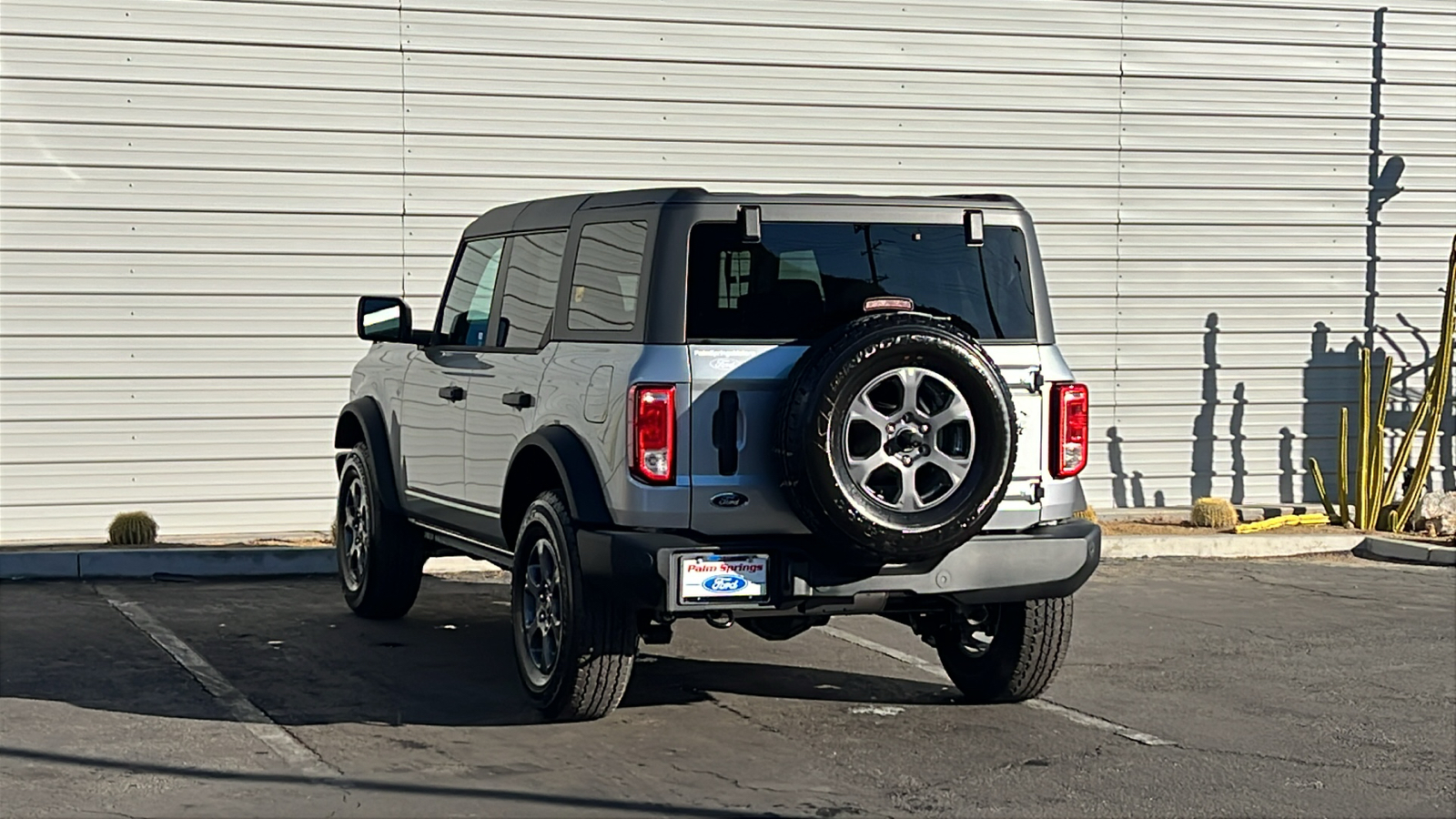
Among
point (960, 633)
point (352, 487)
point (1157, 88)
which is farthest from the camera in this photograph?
point (1157, 88)

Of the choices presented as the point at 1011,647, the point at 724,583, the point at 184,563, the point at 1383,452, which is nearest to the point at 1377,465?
the point at 1383,452

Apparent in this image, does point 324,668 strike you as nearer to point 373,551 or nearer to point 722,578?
point 373,551

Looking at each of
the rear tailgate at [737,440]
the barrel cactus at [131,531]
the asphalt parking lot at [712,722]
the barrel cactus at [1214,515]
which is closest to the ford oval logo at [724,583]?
the rear tailgate at [737,440]

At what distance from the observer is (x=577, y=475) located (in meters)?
7.06

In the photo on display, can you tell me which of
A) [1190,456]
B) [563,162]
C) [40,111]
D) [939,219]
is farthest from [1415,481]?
[40,111]

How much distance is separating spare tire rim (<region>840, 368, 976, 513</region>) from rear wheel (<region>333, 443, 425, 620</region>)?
342 cm

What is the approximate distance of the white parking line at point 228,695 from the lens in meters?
6.65

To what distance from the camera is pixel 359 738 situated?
7.01m

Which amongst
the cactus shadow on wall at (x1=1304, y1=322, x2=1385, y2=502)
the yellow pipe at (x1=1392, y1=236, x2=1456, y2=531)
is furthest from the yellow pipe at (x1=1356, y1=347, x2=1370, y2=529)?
the cactus shadow on wall at (x1=1304, y1=322, x2=1385, y2=502)

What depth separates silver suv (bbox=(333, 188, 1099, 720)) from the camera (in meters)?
6.74

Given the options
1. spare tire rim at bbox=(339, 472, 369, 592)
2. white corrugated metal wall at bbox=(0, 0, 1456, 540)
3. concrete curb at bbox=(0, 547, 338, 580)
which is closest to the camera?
spare tire rim at bbox=(339, 472, 369, 592)

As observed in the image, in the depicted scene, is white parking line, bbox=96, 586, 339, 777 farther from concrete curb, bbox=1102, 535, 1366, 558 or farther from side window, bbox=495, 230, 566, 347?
concrete curb, bbox=1102, 535, 1366, 558

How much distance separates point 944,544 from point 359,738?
7.48ft

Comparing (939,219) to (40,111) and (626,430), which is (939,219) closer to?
(626,430)
